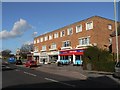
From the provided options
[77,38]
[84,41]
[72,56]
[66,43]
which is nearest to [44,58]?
[66,43]

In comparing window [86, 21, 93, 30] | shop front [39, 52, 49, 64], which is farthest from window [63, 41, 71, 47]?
shop front [39, 52, 49, 64]

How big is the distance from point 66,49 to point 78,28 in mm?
6937

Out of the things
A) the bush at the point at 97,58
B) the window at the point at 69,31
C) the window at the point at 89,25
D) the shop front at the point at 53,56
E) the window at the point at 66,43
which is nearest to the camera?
the bush at the point at 97,58

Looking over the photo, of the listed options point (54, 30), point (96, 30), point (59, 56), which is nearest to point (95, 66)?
point (96, 30)

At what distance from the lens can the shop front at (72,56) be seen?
52.3m

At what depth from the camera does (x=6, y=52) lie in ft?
544

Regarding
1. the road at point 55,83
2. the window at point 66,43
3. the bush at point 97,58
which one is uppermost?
the window at point 66,43

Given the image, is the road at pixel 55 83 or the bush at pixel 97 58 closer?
the road at pixel 55 83

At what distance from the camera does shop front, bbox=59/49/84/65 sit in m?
52.3

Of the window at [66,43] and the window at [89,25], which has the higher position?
the window at [89,25]

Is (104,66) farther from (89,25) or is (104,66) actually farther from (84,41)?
(84,41)

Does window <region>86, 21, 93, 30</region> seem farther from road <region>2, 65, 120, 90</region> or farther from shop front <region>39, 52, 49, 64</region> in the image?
road <region>2, 65, 120, 90</region>

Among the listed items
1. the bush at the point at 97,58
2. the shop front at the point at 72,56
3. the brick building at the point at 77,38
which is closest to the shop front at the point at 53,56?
the brick building at the point at 77,38

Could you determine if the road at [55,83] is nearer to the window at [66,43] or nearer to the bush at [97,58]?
the bush at [97,58]
